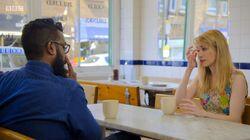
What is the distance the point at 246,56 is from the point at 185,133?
3.49 m

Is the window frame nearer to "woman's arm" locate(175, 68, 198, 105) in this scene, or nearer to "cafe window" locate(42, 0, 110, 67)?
"cafe window" locate(42, 0, 110, 67)

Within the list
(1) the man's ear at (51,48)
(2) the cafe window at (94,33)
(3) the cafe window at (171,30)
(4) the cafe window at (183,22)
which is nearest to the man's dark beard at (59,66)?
(1) the man's ear at (51,48)

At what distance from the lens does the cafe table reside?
5.04 feet

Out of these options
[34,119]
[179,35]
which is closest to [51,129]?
[34,119]

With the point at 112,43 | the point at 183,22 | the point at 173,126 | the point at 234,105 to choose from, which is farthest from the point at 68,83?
the point at 112,43

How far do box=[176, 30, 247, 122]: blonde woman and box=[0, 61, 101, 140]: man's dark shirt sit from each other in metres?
0.91

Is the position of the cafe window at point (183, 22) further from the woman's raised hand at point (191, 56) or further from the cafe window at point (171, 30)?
the woman's raised hand at point (191, 56)

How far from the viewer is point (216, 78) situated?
234cm

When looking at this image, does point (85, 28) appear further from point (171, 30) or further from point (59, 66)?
point (59, 66)

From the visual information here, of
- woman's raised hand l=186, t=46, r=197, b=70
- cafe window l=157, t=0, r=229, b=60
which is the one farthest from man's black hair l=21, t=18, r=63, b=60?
cafe window l=157, t=0, r=229, b=60

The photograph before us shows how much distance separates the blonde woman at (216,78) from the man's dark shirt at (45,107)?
0.91 meters

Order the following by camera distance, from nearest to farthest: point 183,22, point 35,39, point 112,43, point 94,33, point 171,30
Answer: point 35,39, point 183,22, point 171,30, point 94,33, point 112,43

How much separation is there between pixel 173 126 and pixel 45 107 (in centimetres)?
60

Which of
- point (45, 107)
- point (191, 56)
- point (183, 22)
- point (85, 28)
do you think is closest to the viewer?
point (45, 107)
